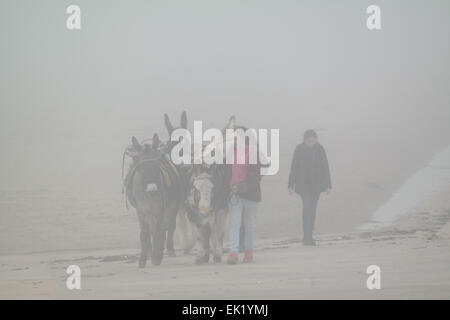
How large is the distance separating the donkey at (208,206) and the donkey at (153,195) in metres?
0.37

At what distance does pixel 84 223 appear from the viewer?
21.2 metres

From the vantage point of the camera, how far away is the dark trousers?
1688cm

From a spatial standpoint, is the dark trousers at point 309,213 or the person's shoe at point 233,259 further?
the dark trousers at point 309,213

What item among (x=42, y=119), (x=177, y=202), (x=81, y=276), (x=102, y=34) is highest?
(x=102, y=34)

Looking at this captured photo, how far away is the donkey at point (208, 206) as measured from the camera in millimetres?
13992

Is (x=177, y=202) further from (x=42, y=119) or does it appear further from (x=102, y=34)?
(x=102, y=34)

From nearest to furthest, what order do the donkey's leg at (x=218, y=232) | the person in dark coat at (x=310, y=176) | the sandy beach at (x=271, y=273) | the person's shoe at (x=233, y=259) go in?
1. the sandy beach at (x=271, y=273)
2. the person's shoe at (x=233, y=259)
3. the donkey's leg at (x=218, y=232)
4. the person in dark coat at (x=310, y=176)

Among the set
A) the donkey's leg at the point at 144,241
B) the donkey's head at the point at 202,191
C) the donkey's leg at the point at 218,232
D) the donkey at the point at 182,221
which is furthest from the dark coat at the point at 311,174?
the donkey's leg at the point at 144,241

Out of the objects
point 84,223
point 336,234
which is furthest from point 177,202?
point 84,223

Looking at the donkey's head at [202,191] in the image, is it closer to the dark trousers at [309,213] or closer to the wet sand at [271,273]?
the wet sand at [271,273]

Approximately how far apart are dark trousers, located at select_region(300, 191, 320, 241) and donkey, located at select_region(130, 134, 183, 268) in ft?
9.91

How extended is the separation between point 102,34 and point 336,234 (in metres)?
29.5

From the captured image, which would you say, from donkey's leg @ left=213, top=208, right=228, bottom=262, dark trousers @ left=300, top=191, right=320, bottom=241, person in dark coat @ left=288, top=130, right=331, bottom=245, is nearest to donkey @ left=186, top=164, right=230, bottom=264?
donkey's leg @ left=213, top=208, right=228, bottom=262

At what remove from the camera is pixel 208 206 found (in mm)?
13969
